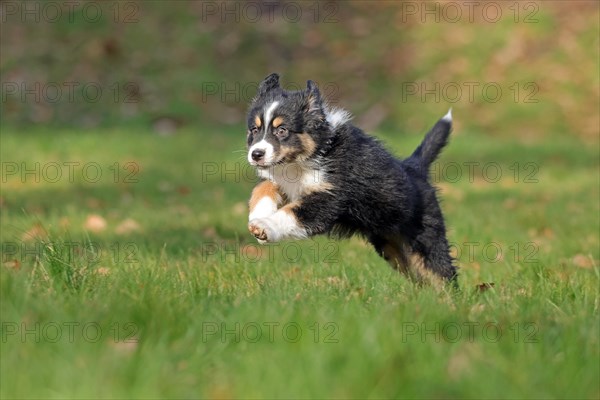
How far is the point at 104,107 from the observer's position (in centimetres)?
1509

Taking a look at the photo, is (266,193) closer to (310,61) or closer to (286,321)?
(286,321)

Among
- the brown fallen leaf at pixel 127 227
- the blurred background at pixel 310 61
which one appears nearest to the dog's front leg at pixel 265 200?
the brown fallen leaf at pixel 127 227

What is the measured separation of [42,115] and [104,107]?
0.99 metres

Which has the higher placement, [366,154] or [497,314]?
[366,154]

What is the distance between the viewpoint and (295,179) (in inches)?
209

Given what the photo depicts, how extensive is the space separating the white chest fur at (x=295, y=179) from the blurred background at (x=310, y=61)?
917 cm

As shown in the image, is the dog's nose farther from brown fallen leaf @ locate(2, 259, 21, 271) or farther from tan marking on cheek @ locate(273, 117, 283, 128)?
brown fallen leaf @ locate(2, 259, 21, 271)

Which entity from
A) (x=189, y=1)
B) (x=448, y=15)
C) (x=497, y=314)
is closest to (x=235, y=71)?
(x=189, y=1)

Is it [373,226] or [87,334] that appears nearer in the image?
[87,334]

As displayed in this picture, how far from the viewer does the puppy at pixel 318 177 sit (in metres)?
5.07

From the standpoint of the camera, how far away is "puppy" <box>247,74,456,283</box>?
200 inches

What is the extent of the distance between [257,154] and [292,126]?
1.08 feet

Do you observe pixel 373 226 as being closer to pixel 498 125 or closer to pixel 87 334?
pixel 87 334

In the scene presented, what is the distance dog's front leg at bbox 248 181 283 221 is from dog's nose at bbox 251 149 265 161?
33 cm
